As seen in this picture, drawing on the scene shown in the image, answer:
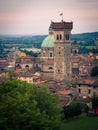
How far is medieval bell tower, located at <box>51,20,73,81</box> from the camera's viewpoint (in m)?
25.2

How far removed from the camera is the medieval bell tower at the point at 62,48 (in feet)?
82.5

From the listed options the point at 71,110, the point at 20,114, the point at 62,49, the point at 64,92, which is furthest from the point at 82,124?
the point at 62,49

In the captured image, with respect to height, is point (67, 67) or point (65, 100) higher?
point (67, 67)

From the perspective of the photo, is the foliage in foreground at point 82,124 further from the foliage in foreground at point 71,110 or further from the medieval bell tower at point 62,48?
the medieval bell tower at point 62,48

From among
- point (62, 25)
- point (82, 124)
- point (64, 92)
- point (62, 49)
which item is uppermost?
point (62, 25)

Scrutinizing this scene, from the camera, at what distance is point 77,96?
806 inches

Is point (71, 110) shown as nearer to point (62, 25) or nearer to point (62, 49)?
point (62, 49)

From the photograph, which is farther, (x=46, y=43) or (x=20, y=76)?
(x=46, y=43)

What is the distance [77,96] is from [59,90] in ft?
3.23

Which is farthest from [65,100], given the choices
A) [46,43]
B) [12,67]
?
[12,67]

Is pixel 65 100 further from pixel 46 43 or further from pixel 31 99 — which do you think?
pixel 46 43

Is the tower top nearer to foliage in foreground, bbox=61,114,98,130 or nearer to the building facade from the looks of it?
the building facade

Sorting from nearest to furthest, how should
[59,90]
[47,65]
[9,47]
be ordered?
[59,90] < [47,65] < [9,47]

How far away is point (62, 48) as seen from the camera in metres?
25.2
